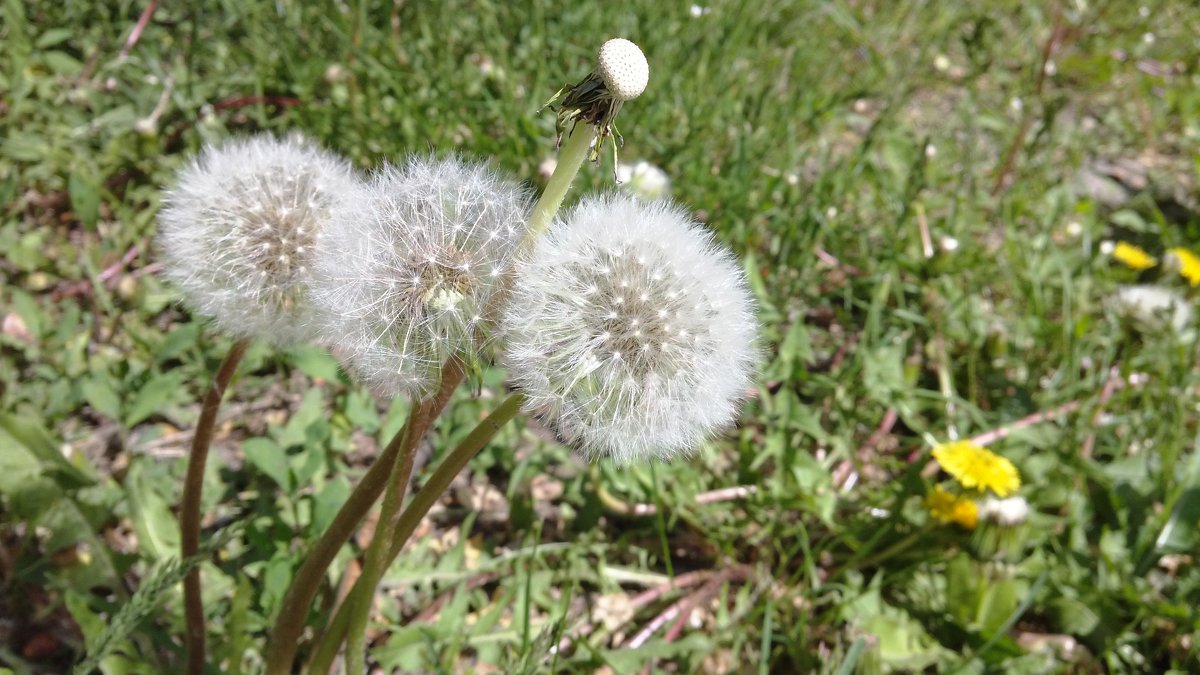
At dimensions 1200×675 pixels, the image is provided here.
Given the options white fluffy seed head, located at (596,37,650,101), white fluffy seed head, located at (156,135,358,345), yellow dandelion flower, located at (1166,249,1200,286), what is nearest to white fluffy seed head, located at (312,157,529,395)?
white fluffy seed head, located at (156,135,358,345)

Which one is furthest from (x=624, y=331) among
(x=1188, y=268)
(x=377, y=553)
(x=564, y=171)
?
(x=1188, y=268)

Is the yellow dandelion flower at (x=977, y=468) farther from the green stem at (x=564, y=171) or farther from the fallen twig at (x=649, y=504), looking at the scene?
the green stem at (x=564, y=171)

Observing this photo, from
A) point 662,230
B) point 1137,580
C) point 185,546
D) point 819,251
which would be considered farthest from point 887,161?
point 185,546

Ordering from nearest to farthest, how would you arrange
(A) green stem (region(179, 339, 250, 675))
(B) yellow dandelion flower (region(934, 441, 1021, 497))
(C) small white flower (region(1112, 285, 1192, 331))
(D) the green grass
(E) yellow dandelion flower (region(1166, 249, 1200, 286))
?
(A) green stem (region(179, 339, 250, 675)), (D) the green grass, (B) yellow dandelion flower (region(934, 441, 1021, 497)), (C) small white flower (region(1112, 285, 1192, 331)), (E) yellow dandelion flower (region(1166, 249, 1200, 286))

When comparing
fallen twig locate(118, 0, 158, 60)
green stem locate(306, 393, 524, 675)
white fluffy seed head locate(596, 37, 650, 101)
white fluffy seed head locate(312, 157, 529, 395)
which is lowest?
green stem locate(306, 393, 524, 675)

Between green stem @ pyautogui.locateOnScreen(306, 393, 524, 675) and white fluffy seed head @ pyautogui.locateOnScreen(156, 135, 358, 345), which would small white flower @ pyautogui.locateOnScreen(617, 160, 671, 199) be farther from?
green stem @ pyautogui.locateOnScreen(306, 393, 524, 675)

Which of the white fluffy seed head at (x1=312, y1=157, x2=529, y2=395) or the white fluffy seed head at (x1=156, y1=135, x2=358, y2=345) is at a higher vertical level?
the white fluffy seed head at (x1=156, y1=135, x2=358, y2=345)

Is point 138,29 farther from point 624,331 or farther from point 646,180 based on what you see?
point 624,331
